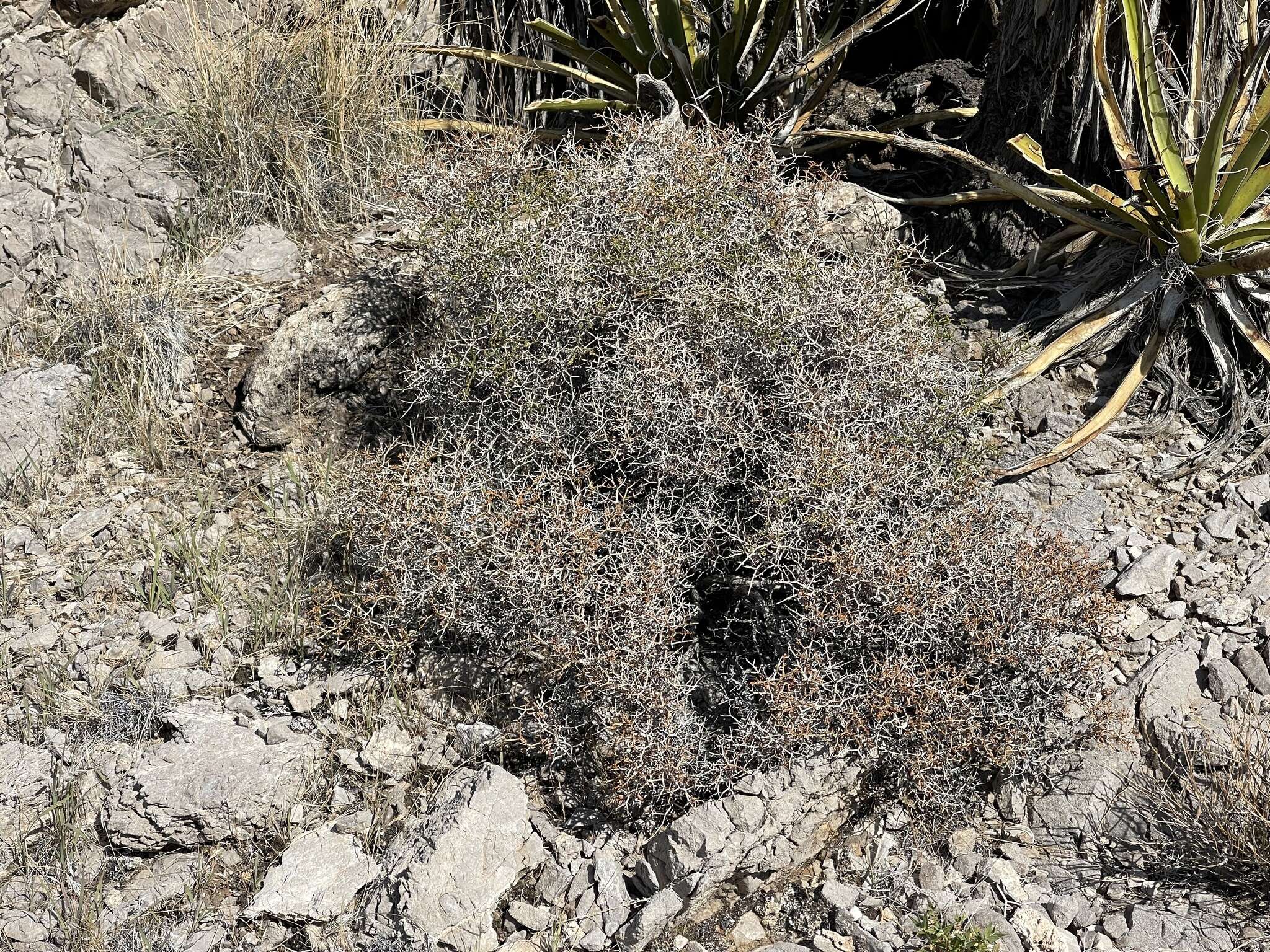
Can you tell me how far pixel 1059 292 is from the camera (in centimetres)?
368

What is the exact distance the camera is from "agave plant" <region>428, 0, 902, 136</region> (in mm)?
4047

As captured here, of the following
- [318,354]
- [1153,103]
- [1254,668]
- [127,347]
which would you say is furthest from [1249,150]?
[127,347]

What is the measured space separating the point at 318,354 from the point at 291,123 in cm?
123

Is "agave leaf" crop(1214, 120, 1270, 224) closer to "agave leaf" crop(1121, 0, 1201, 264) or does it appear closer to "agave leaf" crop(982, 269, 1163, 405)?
"agave leaf" crop(1121, 0, 1201, 264)

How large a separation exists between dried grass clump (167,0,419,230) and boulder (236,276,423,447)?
0.70 m

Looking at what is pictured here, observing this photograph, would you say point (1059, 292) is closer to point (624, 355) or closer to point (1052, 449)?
point (1052, 449)

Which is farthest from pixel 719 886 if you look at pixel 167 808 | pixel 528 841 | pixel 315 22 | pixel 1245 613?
pixel 315 22

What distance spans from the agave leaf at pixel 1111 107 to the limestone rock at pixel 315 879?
3.03 m

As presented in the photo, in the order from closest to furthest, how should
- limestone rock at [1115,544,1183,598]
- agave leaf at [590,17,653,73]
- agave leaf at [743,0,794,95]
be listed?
limestone rock at [1115,544,1183,598], agave leaf at [743,0,794,95], agave leaf at [590,17,653,73]

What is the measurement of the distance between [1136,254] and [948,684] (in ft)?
6.12

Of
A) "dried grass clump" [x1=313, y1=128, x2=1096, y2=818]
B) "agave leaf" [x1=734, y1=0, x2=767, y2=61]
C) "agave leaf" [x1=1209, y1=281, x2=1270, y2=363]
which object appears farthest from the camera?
"agave leaf" [x1=734, y1=0, x2=767, y2=61]

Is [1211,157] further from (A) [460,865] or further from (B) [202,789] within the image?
(B) [202,789]

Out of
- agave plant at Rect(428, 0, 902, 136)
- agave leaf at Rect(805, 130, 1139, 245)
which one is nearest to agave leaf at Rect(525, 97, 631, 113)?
agave plant at Rect(428, 0, 902, 136)

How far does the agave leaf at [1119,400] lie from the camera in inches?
123
